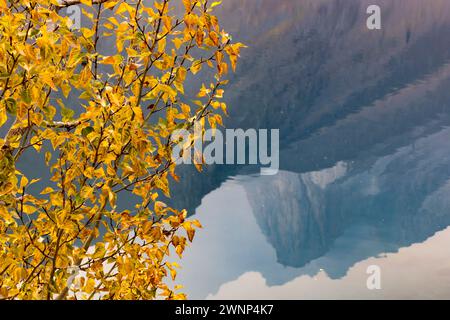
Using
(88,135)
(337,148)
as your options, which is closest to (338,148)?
(337,148)

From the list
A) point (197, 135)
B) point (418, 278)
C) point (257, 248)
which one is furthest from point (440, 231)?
point (197, 135)

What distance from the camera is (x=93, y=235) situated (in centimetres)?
135

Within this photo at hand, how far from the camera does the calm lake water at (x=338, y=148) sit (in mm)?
10844

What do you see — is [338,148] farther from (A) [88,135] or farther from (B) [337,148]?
(A) [88,135]

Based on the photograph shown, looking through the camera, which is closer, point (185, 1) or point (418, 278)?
point (185, 1)

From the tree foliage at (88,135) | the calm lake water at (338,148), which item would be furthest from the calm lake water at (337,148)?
the tree foliage at (88,135)

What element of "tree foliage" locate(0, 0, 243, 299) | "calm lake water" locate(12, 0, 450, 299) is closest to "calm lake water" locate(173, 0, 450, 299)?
"calm lake water" locate(12, 0, 450, 299)

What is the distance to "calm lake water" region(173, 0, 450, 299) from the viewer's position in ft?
35.6

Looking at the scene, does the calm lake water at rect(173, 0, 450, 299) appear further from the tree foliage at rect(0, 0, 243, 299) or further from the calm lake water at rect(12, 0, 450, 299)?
the tree foliage at rect(0, 0, 243, 299)

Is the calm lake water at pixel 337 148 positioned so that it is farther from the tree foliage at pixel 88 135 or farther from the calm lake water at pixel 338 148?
the tree foliage at pixel 88 135

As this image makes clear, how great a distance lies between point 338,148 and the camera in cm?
1282

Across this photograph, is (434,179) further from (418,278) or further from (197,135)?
(197,135)

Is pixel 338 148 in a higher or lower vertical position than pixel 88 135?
higher
